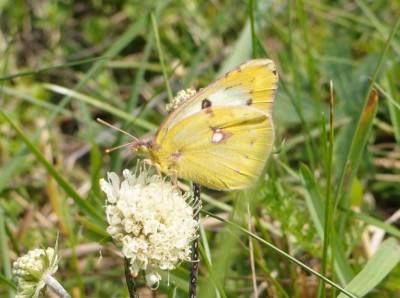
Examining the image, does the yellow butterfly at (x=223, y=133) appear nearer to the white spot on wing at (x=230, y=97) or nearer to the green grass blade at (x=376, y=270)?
the white spot on wing at (x=230, y=97)

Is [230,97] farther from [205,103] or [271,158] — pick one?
[271,158]

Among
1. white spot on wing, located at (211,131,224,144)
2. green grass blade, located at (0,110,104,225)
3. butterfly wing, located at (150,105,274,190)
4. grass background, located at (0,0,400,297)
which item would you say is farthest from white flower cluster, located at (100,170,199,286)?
green grass blade, located at (0,110,104,225)

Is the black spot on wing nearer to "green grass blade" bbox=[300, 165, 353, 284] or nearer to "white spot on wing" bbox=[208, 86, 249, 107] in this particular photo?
"white spot on wing" bbox=[208, 86, 249, 107]

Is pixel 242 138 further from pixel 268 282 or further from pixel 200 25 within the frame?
pixel 200 25

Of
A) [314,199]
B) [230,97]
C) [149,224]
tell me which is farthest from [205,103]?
[149,224]

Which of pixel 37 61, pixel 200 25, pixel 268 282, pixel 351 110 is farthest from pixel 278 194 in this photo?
pixel 37 61

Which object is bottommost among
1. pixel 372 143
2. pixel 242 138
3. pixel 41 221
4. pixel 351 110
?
pixel 41 221
